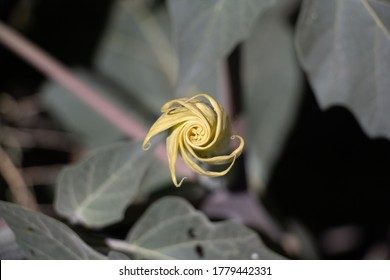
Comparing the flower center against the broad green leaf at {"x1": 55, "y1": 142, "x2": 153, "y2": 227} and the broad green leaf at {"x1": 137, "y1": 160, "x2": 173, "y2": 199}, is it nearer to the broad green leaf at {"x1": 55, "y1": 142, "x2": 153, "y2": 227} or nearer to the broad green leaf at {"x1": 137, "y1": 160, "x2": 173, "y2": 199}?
the broad green leaf at {"x1": 55, "y1": 142, "x2": 153, "y2": 227}

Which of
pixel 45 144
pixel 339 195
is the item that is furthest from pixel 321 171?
pixel 45 144

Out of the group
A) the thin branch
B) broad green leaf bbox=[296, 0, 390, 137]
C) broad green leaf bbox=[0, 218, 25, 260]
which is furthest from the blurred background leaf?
the thin branch

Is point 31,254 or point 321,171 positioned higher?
point 31,254

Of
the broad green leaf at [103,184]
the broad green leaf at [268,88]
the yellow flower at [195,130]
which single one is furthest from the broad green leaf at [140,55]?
the yellow flower at [195,130]

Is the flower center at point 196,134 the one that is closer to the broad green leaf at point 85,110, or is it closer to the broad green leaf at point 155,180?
Result: the broad green leaf at point 155,180

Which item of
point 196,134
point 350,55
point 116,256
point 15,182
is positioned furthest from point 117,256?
point 15,182
